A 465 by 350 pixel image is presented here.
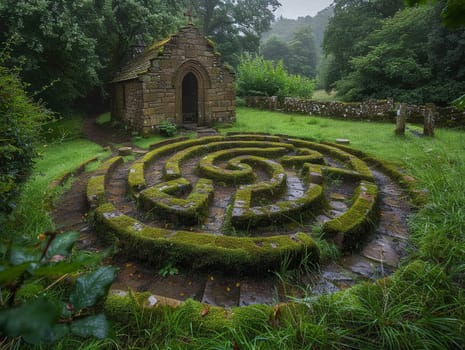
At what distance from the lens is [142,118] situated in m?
11.1

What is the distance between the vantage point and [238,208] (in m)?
4.52

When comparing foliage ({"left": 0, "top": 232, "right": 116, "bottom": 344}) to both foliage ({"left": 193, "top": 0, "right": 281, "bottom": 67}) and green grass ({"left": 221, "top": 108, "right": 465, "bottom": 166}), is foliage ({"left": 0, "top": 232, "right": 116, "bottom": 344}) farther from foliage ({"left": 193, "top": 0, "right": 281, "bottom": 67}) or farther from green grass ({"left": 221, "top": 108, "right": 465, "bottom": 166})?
foliage ({"left": 193, "top": 0, "right": 281, "bottom": 67})

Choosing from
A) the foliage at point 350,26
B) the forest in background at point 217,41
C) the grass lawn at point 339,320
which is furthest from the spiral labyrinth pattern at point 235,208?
the foliage at point 350,26

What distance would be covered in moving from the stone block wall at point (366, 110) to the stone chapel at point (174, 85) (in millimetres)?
5021

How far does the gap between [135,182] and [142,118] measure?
6099mm

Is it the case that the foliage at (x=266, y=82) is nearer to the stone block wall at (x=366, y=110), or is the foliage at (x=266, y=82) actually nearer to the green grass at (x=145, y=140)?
the stone block wall at (x=366, y=110)

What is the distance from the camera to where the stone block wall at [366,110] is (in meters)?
11.2

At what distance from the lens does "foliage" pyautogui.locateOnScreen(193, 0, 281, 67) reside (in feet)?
94.8

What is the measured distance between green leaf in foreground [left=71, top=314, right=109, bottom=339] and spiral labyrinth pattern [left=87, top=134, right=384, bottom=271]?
90.8 inches

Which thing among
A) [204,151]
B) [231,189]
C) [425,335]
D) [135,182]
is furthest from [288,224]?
[204,151]

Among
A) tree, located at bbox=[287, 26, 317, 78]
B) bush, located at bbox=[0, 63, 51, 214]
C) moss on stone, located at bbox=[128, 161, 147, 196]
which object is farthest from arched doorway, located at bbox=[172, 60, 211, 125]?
tree, located at bbox=[287, 26, 317, 78]

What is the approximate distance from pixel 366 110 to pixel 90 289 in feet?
48.1

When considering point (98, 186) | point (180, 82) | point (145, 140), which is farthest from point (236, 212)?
point (180, 82)

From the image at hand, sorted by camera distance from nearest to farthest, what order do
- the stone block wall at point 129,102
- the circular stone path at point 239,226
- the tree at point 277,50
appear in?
the circular stone path at point 239,226 < the stone block wall at point 129,102 < the tree at point 277,50
